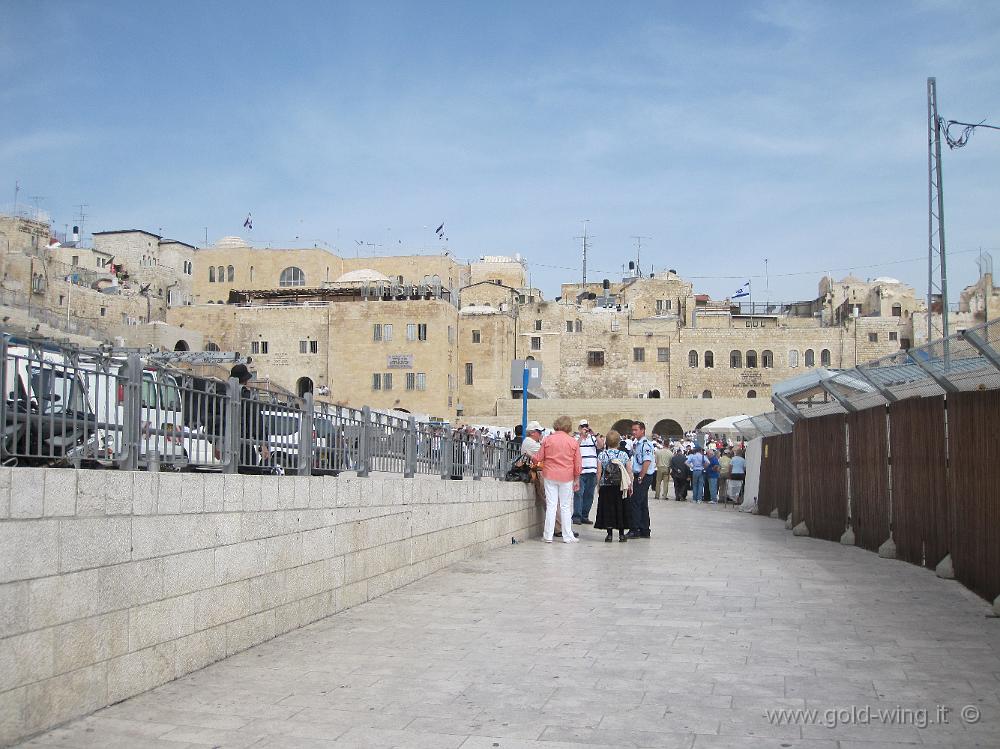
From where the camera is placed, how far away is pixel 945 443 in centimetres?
982

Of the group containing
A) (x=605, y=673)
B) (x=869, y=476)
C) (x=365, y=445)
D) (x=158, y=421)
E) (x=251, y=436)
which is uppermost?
(x=158, y=421)

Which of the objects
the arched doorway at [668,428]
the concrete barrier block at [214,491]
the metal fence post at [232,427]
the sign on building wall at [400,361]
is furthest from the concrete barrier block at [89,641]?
the arched doorway at [668,428]

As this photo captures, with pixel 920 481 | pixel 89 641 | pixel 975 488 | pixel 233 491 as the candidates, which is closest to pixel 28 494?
pixel 89 641

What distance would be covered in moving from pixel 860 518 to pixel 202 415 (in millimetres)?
9621

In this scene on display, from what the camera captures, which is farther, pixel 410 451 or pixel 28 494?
pixel 410 451

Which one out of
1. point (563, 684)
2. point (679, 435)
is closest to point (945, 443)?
point (563, 684)

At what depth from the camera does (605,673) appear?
6.23 meters

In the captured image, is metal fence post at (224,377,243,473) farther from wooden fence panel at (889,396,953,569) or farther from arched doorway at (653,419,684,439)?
arched doorway at (653,419,684,439)

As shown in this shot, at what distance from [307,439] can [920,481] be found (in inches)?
255

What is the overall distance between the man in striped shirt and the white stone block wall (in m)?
7.47

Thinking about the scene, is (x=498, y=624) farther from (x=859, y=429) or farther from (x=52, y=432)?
(x=859, y=429)

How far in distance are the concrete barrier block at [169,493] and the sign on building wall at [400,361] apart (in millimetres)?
57414

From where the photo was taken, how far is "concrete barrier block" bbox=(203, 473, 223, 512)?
6.46m

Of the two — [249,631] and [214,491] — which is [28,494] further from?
[249,631]
